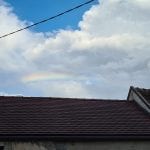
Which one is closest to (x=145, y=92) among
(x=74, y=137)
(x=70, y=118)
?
(x=70, y=118)

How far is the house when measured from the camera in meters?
20.8

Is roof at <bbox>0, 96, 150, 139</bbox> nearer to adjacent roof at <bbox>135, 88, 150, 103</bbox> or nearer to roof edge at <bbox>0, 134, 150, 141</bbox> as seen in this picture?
roof edge at <bbox>0, 134, 150, 141</bbox>

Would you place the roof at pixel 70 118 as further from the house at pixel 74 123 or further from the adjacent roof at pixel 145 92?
the adjacent roof at pixel 145 92

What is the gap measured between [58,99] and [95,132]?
4.44 m

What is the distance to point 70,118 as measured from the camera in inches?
909

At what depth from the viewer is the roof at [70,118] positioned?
21.2 metres

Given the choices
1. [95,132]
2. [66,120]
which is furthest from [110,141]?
[66,120]

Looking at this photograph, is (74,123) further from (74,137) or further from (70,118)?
(74,137)

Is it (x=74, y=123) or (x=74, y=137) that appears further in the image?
(x=74, y=123)

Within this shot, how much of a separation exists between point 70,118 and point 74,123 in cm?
65

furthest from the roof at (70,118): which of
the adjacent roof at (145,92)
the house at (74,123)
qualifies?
the adjacent roof at (145,92)

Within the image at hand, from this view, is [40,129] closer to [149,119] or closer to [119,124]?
[119,124]

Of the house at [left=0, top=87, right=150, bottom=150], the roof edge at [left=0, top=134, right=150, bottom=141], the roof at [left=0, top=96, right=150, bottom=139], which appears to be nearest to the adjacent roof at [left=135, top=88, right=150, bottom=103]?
the house at [left=0, top=87, right=150, bottom=150]

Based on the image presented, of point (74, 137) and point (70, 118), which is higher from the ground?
point (70, 118)
